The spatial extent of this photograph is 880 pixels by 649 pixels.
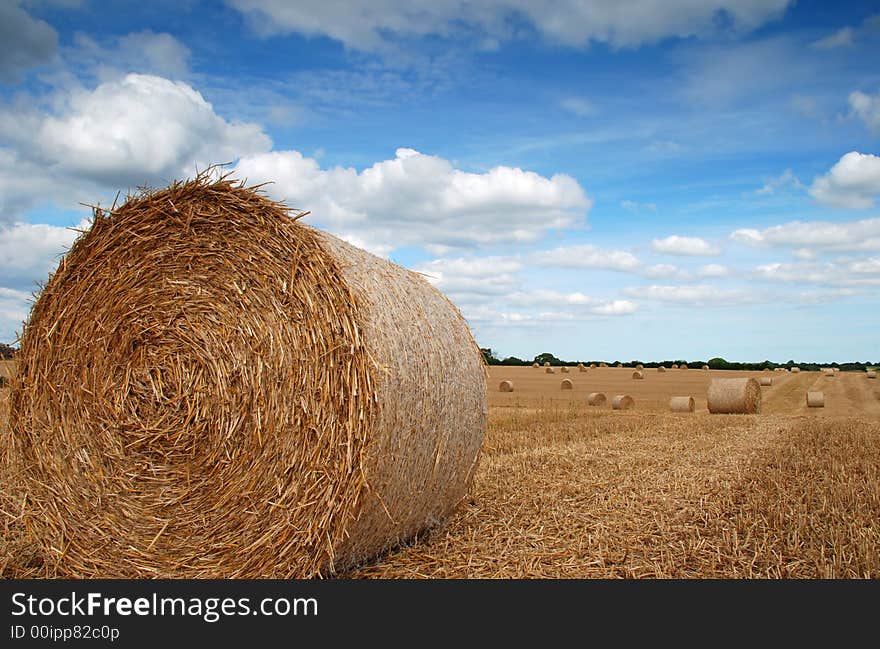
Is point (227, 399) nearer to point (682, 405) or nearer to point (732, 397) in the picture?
point (732, 397)

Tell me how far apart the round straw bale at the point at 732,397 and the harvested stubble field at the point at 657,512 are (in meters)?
6.69

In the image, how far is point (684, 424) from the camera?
1355cm

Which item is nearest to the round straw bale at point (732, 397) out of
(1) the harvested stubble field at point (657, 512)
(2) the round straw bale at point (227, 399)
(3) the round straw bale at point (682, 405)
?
(3) the round straw bale at point (682, 405)

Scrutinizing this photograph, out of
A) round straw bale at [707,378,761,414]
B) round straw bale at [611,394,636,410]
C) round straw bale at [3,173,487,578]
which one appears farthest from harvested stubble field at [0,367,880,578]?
round straw bale at [611,394,636,410]

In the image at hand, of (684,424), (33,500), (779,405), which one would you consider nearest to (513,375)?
(779,405)

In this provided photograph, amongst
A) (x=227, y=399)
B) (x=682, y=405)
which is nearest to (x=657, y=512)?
(x=227, y=399)

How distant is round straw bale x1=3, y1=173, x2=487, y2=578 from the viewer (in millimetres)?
4422

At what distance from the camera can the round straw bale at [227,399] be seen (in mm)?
4422

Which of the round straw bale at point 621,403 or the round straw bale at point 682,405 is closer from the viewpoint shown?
the round straw bale at point 682,405

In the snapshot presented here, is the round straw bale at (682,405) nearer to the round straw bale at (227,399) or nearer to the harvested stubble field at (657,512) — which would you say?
the harvested stubble field at (657,512)

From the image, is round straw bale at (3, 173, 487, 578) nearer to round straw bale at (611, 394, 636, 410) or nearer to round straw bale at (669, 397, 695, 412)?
round straw bale at (611, 394, 636, 410)

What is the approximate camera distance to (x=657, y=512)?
234 inches

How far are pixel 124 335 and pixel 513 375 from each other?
29.8 meters

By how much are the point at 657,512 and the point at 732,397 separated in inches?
506
